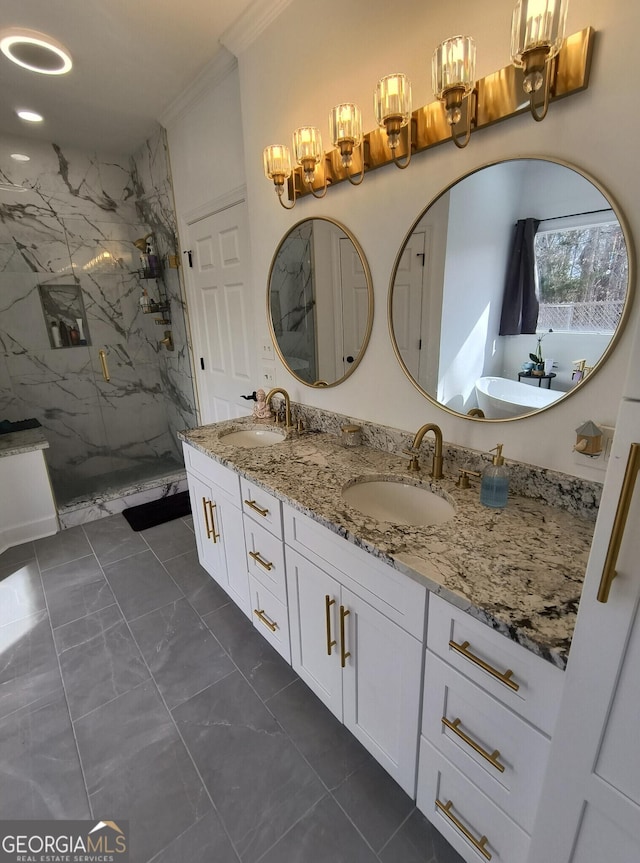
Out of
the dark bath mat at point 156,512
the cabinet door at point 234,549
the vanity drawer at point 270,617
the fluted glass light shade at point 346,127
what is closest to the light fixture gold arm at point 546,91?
the fluted glass light shade at point 346,127

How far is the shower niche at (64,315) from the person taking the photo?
326 cm

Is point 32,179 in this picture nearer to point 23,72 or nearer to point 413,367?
point 23,72

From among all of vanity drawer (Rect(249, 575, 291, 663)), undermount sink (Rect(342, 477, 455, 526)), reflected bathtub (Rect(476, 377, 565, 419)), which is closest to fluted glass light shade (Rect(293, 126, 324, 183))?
reflected bathtub (Rect(476, 377, 565, 419))

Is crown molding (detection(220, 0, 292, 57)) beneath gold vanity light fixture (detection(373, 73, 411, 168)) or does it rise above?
above

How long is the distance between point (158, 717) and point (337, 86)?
248 centimetres

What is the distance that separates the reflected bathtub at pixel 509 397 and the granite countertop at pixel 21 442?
2.72 m

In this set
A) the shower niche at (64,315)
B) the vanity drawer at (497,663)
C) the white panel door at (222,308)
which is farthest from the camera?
the shower niche at (64,315)

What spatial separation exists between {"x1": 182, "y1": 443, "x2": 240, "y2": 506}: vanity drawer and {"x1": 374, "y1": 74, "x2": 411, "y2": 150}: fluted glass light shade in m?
1.30

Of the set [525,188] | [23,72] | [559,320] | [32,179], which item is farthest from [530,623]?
[32,179]

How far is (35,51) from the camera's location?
76.0 inches

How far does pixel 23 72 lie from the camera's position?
6.86 feet

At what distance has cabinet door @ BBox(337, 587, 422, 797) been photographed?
101 cm

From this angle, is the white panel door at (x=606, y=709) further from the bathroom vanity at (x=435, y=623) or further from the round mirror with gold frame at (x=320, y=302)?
the round mirror with gold frame at (x=320, y=302)

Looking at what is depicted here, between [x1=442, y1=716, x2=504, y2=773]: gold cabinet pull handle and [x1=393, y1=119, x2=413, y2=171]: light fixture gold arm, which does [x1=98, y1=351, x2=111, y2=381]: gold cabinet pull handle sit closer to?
[x1=393, y1=119, x2=413, y2=171]: light fixture gold arm
